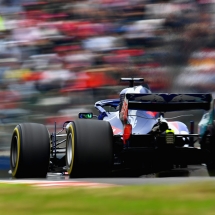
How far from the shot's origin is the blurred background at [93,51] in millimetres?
11953

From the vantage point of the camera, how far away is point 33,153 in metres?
7.26

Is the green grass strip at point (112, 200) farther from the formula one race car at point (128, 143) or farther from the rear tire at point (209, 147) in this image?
the rear tire at point (209, 147)

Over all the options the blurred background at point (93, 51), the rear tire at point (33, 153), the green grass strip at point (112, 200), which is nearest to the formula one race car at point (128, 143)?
the rear tire at point (33, 153)

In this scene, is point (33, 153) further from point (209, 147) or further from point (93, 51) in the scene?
point (93, 51)

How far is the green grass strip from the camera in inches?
142

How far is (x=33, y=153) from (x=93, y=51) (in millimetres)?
5385

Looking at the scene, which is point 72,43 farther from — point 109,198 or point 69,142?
point 109,198

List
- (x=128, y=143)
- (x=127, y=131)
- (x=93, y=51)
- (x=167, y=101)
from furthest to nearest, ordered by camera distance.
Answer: (x=93, y=51)
(x=128, y=143)
(x=127, y=131)
(x=167, y=101)

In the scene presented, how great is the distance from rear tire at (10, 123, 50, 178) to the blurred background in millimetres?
4387

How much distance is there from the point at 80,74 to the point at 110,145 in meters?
5.61

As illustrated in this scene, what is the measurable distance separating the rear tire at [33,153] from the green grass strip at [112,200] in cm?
221

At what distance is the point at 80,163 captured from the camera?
262 inches

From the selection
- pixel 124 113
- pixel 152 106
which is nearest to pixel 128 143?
pixel 124 113

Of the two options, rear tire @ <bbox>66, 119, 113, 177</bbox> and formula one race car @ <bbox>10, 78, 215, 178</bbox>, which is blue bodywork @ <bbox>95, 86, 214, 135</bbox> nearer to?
formula one race car @ <bbox>10, 78, 215, 178</bbox>
